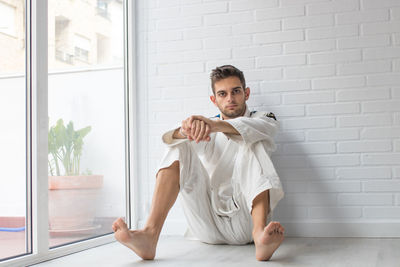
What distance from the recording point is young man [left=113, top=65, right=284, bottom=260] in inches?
77.7

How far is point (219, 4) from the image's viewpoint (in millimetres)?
3021

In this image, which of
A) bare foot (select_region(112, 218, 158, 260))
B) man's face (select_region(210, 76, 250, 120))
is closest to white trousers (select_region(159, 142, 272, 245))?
bare foot (select_region(112, 218, 158, 260))

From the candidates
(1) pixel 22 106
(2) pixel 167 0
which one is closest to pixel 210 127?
(1) pixel 22 106

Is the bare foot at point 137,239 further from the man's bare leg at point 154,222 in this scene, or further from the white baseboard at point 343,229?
the white baseboard at point 343,229

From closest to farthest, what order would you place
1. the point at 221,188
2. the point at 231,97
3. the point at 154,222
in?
the point at 154,222 < the point at 221,188 < the point at 231,97

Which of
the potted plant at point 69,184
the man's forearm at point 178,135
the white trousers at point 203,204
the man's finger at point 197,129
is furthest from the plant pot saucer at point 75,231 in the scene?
the man's finger at point 197,129

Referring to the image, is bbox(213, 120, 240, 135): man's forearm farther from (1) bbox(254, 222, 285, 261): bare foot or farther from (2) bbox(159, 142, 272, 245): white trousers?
(1) bbox(254, 222, 285, 261): bare foot

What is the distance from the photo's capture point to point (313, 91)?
2.83m

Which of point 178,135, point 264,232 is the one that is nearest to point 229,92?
point 178,135

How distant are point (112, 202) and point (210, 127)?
1133 mm

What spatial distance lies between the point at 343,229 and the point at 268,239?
104 centimetres

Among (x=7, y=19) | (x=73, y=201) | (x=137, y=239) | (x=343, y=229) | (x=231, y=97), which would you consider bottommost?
(x=343, y=229)

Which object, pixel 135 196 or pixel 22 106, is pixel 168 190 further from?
pixel 135 196

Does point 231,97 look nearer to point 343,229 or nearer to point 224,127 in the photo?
point 224,127
